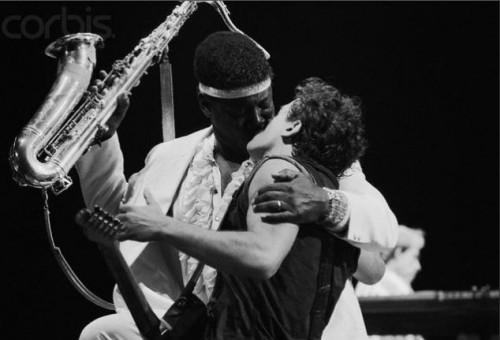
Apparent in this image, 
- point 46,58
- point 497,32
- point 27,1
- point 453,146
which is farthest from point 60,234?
point 497,32

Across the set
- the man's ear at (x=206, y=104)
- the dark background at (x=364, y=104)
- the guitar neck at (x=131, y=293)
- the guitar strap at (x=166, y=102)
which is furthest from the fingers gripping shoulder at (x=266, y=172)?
the dark background at (x=364, y=104)

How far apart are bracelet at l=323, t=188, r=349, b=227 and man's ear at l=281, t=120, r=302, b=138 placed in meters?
0.19

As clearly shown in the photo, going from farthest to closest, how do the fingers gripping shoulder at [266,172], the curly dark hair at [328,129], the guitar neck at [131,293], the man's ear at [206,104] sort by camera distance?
1. the man's ear at [206,104]
2. the curly dark hair at [328,129]
3. the fingers gripping shoulder at [266,172]
4. the guitar neck at [131,293]

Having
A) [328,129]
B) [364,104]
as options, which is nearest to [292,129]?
[328,129]

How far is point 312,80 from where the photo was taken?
2.68m

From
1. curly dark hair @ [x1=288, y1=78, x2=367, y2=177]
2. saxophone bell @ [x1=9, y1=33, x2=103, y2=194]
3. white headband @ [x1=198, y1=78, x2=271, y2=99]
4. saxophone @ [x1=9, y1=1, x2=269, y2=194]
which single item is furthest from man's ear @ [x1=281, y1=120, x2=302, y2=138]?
saxophone bell @ [x1=9, y1=33, x2=103, y2=194]

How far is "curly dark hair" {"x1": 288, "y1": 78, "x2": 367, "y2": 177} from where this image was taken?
248cm

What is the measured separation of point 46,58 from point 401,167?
2138 millimetres

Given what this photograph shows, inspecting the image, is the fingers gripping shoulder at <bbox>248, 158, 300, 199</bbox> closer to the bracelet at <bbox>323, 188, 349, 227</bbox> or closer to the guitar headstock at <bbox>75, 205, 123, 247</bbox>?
the bracelet at <bbox>323, 188, 349, 227</bbox>

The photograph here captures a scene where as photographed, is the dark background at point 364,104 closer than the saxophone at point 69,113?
No

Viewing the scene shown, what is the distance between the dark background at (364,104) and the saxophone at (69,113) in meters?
1.15

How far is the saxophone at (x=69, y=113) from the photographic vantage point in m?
3.22

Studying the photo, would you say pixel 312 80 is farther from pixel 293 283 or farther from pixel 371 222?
pixel 293 283

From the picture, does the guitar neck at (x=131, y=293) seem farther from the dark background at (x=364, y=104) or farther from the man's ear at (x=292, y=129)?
the dark background at (x=364, y=104)
